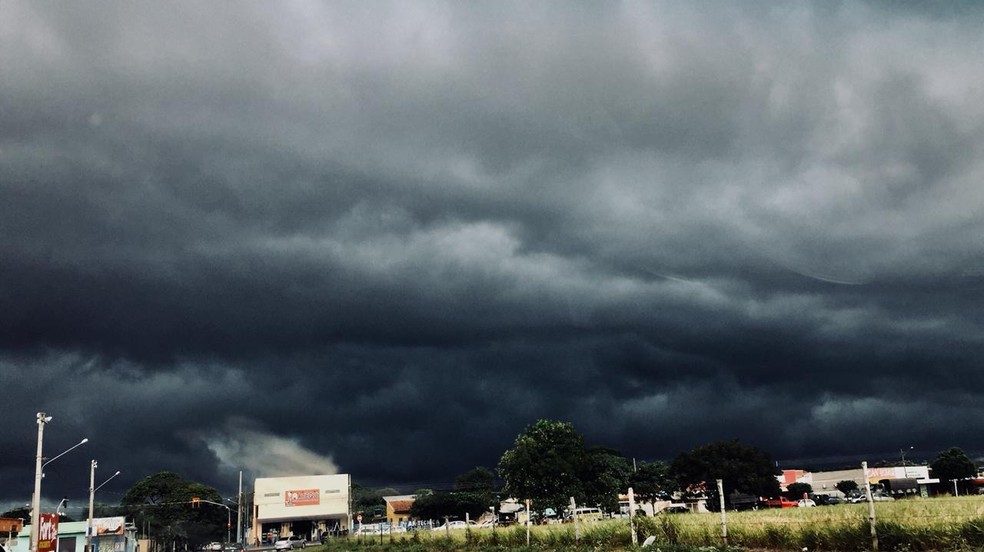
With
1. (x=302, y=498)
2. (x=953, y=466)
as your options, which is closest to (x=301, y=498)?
(x=302, y=498)

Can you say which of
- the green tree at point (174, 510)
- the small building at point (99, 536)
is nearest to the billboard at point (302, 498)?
the green tree at point (174, 510)

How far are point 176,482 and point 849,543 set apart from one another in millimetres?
161722

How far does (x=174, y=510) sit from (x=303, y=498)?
3539 centimetres

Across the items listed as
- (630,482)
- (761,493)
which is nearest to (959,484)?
(761,493)

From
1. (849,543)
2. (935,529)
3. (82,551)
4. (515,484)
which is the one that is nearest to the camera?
(935,529)

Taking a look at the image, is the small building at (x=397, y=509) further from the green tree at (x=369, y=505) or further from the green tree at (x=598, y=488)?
the green tree at (x=598, y=488)

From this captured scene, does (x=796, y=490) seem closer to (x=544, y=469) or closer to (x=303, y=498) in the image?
(x=544, y=469)

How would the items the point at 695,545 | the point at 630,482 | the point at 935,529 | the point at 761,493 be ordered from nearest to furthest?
the point at 935,529
the point at 695,545
the point at 761,493
the point at 630,482

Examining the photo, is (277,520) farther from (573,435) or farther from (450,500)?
(573,435)

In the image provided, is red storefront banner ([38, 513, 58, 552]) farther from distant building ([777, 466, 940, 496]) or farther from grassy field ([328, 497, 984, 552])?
distant building ([777, 466, 940, 496])

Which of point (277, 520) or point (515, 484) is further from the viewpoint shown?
point (277, 520)

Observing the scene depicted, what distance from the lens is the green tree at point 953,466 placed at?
413ft

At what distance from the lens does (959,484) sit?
124312 millimetres

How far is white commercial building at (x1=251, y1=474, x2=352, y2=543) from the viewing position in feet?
417
